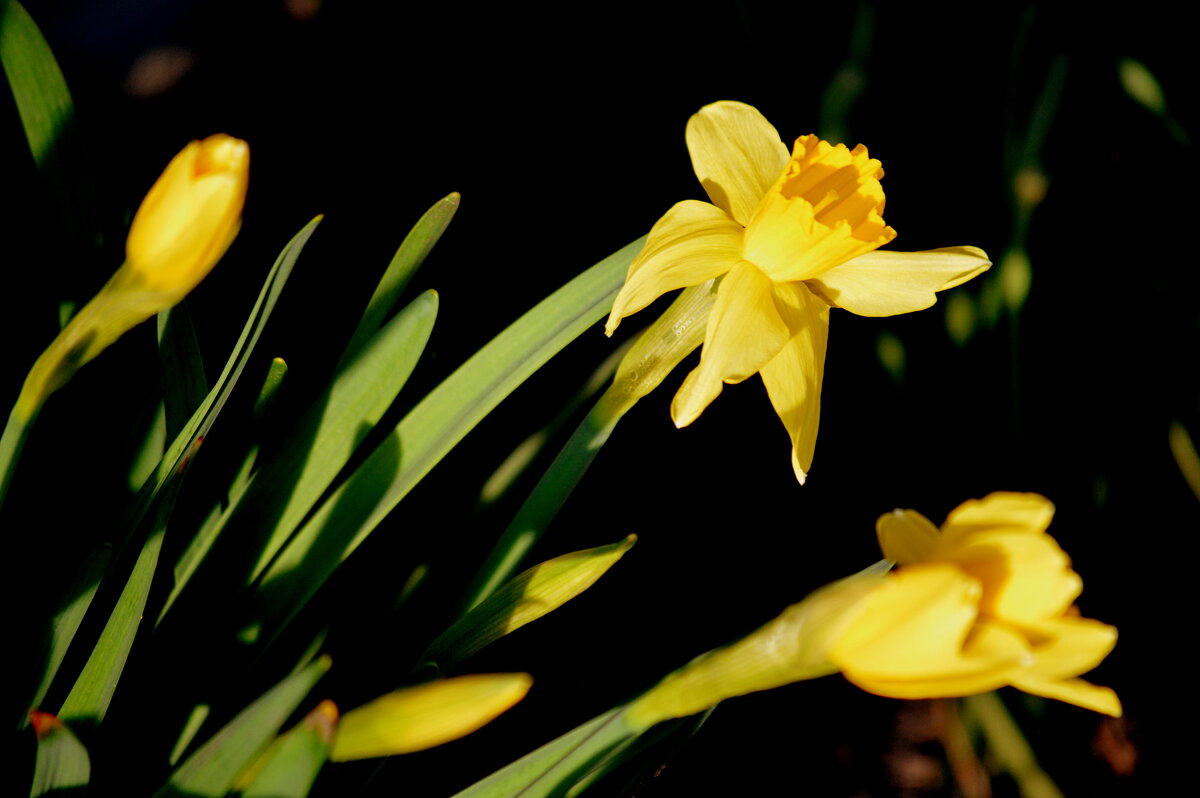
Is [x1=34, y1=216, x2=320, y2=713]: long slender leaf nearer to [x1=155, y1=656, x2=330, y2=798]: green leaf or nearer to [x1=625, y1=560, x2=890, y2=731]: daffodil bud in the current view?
[x1=155, y1=656, x2=330, y2=798]: green leaf

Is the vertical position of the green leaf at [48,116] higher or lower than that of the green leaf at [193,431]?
higher

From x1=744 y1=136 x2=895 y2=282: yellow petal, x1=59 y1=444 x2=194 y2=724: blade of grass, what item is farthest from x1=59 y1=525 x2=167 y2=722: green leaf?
x1=744 y1=136 x2=895 y2=282: yellow petal

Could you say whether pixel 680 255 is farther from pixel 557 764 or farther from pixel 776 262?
pixel 557 764

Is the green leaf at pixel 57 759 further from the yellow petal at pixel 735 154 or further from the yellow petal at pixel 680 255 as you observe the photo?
the yellow petal at pixel 735 154

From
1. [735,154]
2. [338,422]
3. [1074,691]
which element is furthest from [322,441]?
[1074,691]

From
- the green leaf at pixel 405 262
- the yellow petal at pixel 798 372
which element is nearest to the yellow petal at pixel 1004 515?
the yellow petal at pixel 798 372

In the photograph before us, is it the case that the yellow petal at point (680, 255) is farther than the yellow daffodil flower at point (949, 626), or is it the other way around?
the yellow petal at point (680, 255)

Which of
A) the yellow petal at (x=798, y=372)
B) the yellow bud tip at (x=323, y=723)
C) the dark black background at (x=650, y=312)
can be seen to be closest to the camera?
the yellow bud tip at (x=323, y=723)

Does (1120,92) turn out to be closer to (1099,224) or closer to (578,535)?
(1099,224)
